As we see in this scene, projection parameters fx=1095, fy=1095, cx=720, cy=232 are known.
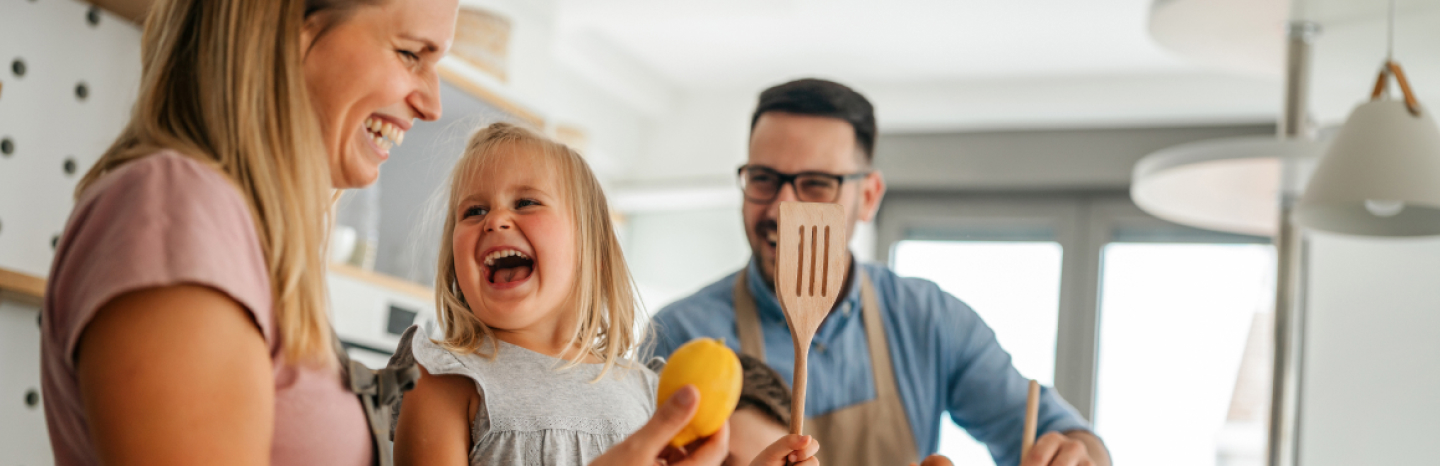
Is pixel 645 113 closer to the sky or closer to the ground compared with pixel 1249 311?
closer to the sky

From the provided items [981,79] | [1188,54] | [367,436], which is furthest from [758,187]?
[981,79]

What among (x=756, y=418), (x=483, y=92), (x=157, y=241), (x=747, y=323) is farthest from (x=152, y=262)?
(x=483, y=92)

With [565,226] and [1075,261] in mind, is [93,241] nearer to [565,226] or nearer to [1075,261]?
[565,226]

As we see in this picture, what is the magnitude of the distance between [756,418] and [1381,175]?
1032 millimetres

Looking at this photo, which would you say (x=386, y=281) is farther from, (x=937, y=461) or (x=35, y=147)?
(x=937, y=461)

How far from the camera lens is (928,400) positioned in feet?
5.14

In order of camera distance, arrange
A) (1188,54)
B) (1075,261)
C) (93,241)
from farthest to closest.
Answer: (1075,261)
(1188,54)
(93,241)

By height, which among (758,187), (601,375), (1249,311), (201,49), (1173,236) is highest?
(201,49)

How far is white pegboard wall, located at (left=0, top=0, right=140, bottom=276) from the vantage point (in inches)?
47.9

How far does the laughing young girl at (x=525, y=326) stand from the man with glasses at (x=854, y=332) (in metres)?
0.40

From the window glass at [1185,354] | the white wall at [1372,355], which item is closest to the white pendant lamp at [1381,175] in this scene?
the white wall at [1372,355]

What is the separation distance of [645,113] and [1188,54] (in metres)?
2.98

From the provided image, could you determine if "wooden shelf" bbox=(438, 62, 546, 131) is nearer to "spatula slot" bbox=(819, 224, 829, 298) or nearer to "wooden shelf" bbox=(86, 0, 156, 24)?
"wooden shelf" bbox=(86, 0, 156, 24)

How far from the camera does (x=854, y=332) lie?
1569mm
